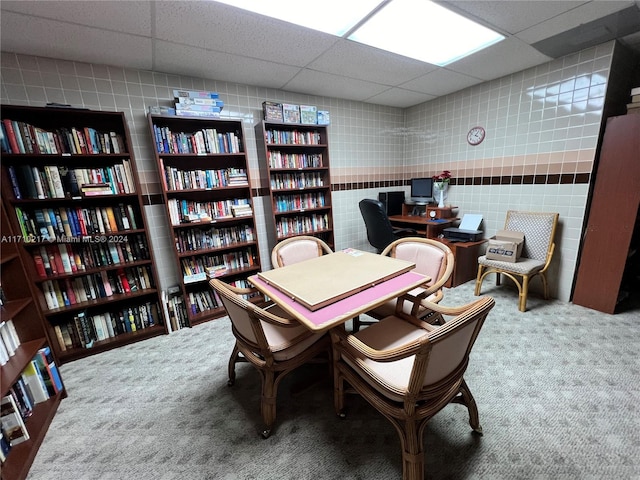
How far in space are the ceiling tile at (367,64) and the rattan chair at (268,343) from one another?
206 centimetres

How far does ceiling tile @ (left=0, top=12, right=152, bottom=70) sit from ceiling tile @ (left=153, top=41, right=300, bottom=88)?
0.44ft

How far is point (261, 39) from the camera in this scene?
185 cm

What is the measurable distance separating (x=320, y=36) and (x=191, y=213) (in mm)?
1925

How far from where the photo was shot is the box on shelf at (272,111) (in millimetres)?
2696

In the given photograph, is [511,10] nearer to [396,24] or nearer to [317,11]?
[396,24]

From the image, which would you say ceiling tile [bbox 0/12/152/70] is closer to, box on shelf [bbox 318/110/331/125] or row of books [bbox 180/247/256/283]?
box on shelf [bbox 318/110/331/125]

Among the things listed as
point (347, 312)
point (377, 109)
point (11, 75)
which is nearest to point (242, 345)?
point (347, 312)

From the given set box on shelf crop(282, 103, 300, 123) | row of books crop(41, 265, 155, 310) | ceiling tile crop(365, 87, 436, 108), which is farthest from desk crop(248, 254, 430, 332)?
ceiling tile crop(365, 87, 436, 108)

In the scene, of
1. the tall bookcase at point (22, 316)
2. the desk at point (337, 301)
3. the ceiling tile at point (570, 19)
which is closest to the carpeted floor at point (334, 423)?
the tall bookcase at point (22, 316)

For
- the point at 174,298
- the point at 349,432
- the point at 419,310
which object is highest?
the point at 419,310

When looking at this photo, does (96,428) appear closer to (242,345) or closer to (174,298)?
(242,345)

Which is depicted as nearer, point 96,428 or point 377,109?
point 96,428

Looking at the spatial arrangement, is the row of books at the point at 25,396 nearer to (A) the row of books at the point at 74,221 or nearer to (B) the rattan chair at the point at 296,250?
(A) the row of books at the point at 74,221

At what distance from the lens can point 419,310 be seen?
1.68 m
